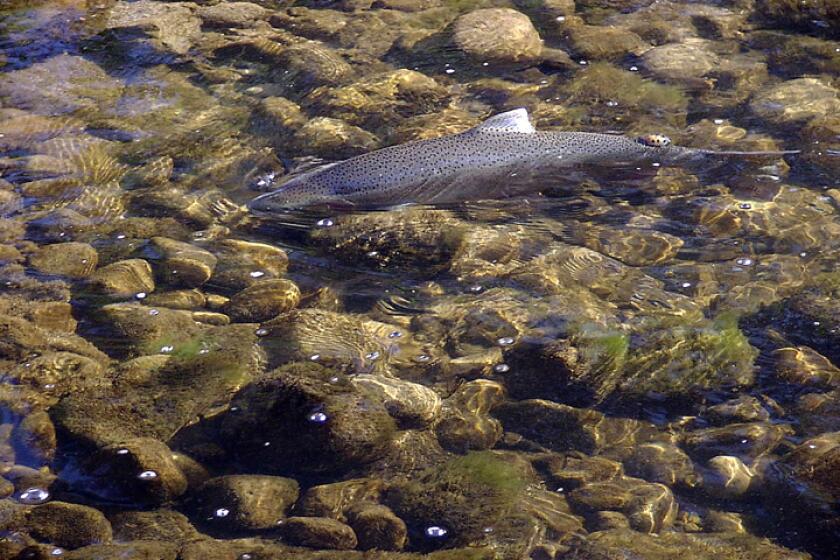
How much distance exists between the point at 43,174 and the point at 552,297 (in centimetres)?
402

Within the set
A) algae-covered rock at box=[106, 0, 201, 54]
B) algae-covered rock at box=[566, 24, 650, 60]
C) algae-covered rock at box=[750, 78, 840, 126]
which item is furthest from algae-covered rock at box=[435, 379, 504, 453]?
algae-covered rock at box=[106, 0, 201, 54]

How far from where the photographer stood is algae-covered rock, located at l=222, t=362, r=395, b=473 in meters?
4.09

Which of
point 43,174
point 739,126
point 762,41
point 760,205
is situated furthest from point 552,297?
point 762,41

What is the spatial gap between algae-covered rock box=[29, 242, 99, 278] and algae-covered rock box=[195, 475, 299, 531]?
6.84ft

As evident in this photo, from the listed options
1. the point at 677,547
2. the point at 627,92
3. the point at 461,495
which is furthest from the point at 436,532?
the point at 627,92

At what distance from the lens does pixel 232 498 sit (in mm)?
3861

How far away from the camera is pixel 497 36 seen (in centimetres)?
820

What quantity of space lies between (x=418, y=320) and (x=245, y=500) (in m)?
1.63

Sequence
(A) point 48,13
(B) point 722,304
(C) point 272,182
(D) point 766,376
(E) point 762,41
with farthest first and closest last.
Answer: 1. (A) point 48,13
2. (E) point 762,41
3. (C) point 272,182
4. (B) point 722,304
5. (D) point 766,376

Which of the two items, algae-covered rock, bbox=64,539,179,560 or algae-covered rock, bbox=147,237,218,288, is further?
algae-covered rock, bbox=147,237,218,288

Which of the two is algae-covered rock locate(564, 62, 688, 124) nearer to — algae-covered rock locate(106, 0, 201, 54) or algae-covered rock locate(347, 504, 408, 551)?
algae-covered rock locate(106, 0, 201, 54)

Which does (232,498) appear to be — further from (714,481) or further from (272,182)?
(272,182)

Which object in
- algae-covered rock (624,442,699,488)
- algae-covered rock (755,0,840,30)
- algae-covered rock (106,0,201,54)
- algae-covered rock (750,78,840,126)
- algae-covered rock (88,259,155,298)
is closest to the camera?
algae-covered rock (624,442,699,488)

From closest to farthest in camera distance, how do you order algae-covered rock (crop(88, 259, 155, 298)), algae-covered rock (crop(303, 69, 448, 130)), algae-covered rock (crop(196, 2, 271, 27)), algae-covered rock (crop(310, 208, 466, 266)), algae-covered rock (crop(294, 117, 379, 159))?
algae-covered rock (crop(88, 259, 155, 298))
algae-covered rock (crop(310, 208, 466, 266))
algae-covered rock (crop(294, 117, 379, 159))
algae-covered rock (crop(303, 69, 448, 130))
algae-covered rock (crop(196, 2, 271, 27))
